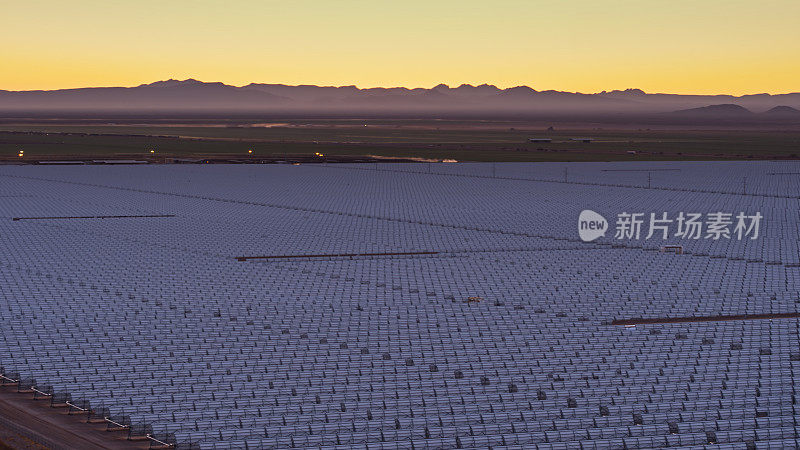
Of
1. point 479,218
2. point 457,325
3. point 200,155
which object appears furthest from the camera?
point 200,155

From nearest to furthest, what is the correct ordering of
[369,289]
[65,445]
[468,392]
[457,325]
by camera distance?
[65,445], [468,392], [457,325], [369,289]

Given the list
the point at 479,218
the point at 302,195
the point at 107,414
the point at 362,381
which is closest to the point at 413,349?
the point at 362,381

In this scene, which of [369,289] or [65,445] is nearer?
[65,445]

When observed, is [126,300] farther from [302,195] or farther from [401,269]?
[302,195]

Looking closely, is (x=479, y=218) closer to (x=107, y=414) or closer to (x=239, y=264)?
(x=239, y=264)

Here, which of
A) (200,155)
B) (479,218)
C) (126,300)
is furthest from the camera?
(200,155)

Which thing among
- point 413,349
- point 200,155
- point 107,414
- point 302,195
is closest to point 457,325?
point 413,349
